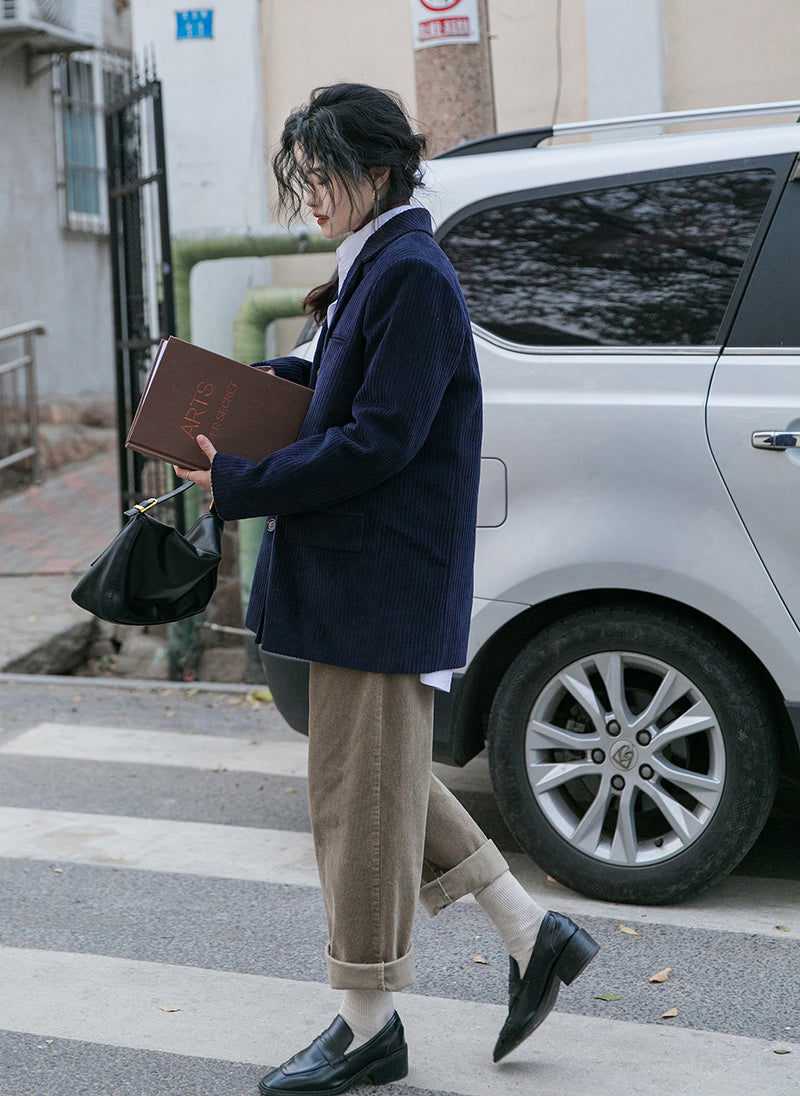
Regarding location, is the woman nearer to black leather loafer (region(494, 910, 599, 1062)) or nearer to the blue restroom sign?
black leather loafer (region(494, 910, 599, 1062))

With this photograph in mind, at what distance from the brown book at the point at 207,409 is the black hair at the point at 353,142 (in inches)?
14.1

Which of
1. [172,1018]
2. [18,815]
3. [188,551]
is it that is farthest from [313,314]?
[18,815]

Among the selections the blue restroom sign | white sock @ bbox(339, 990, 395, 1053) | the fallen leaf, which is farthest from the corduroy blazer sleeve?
the blue restroom sign

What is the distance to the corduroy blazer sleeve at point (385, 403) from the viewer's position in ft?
7.40

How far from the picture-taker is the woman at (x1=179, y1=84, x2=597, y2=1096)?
2.28 metres

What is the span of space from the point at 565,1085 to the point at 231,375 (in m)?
1.51

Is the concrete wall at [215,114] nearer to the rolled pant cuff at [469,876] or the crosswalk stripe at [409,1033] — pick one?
the crosswalk stripe at [409,1033]

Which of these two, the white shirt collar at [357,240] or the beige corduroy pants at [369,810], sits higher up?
the white shirt collar at [357,240]

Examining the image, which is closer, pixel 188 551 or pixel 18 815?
pixel 188 551

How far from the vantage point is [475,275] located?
3561mm

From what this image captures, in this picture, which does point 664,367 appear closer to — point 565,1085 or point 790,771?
point 790,771

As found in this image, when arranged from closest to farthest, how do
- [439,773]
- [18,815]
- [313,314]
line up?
[313,314], [18,815], [439,773]

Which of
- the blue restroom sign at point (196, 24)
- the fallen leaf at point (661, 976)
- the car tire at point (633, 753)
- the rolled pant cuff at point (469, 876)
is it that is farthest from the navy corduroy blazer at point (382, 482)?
the blue restroom sign at point (196, 24)

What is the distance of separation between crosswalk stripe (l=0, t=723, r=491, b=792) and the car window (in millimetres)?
1881
